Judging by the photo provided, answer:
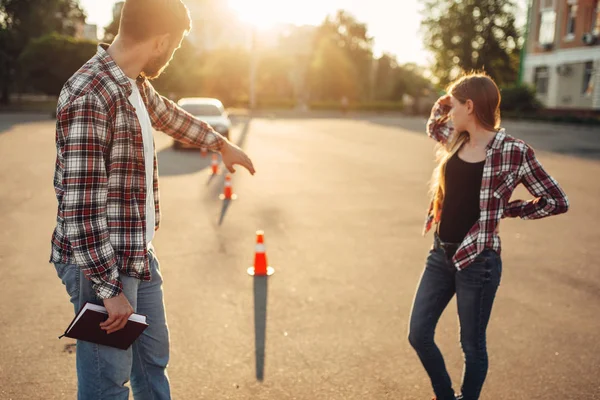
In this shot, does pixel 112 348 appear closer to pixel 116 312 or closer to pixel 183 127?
pixel 116 312

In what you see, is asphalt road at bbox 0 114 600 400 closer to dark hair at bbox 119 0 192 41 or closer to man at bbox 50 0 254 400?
man at bbox 50 0 254 400

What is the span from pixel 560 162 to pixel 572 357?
13.2 metres

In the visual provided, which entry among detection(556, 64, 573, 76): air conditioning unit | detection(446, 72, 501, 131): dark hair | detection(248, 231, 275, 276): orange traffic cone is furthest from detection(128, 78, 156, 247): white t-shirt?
detection(556, 64, 573, 76): air conditioning unit

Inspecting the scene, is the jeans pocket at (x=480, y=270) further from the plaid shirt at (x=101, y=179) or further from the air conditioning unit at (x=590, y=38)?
the air conditioning unit at (x=590, y=38)

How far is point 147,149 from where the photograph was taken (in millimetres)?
2232

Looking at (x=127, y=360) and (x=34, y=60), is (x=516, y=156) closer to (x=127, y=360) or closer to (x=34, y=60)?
(x=127, y=360)

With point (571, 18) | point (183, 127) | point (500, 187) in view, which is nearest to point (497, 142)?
point (500, 187)

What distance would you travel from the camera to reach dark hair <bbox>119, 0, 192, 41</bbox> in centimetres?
202

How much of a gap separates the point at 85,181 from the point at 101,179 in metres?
0.06

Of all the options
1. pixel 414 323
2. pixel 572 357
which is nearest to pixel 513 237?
pixel 572 357

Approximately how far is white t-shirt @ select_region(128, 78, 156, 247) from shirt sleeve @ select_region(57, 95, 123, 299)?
24 centimetres

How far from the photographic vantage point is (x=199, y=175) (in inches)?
509

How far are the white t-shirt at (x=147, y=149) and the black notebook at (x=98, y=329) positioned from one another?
0.35 meters

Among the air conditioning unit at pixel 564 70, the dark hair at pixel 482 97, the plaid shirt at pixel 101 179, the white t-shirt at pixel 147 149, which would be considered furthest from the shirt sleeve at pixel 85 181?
the air conditioning unit at pixel 564 70
